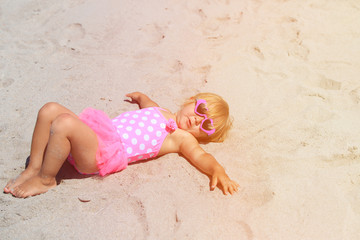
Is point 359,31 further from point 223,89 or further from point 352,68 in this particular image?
point 223,89

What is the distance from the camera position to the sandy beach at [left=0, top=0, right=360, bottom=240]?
224 cm

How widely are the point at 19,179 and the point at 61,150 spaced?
1.33ft

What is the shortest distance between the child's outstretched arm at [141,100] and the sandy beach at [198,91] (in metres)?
0.09

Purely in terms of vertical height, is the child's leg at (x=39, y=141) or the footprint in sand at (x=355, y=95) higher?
the child's leg at (x=39, y=141)

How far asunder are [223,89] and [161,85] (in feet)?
2.25

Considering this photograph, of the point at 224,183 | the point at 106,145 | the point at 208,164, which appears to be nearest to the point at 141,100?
the point at 106,145

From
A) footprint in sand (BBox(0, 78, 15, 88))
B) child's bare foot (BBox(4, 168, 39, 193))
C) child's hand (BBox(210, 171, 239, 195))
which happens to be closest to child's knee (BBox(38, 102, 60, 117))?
child's bare foot (BBox(4, 168, 39, 193))

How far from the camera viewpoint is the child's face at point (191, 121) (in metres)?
2.81

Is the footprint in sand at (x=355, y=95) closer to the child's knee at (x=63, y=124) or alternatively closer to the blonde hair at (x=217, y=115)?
the blonde hair at (x=217, y=115)

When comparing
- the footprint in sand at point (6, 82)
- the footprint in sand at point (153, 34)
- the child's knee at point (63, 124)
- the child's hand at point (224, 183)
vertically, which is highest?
the child's knee at point (63, 124)

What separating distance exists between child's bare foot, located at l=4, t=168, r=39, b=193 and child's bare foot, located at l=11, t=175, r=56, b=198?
26mm

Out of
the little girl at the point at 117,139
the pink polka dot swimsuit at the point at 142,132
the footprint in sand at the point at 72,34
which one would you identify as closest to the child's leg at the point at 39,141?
the little girl at the point at 117,139

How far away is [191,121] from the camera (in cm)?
281

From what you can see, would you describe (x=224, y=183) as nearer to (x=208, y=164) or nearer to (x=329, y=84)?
(x=208, y=164)
